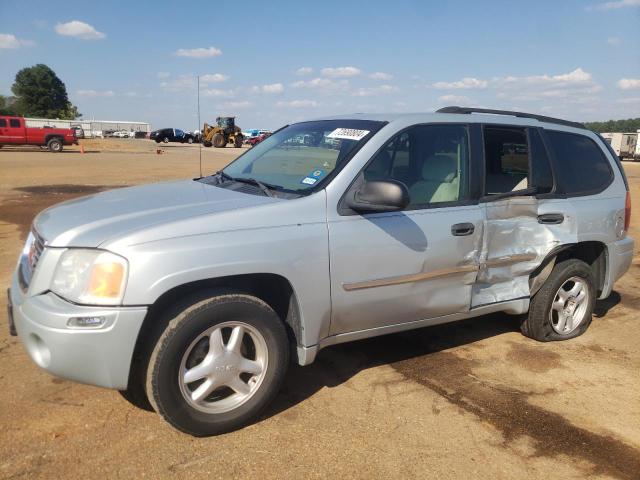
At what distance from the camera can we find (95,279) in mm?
2562

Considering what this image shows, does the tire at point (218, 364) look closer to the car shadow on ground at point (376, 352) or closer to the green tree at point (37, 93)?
the car shadow on ground at point (376, 352)

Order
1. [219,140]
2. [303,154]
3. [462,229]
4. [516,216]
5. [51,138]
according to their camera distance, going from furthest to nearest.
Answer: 1. [219,140]
2. [51,138]
3. [516,216]
4. [303,154]
5. [462,229]

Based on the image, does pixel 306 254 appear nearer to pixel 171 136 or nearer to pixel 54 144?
pixel 54 144

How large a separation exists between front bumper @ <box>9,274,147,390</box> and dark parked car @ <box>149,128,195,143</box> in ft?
200

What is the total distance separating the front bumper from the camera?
2533 mm

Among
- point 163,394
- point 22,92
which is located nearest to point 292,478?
point 163,394

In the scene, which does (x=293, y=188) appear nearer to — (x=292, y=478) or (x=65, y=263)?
(x=65, y=263)

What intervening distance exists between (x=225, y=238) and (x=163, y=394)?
0.85 meters

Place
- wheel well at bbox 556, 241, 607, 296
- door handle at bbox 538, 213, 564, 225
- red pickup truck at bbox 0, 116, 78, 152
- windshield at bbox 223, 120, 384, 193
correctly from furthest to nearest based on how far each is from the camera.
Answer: red pickup truck at bbox 0, 116, 78, 152, wheel well at bbox 556, 241, 607, 296, door handle at bbox 538, 213, 564, 225, windshield at bbox 223, 120, 384, 193

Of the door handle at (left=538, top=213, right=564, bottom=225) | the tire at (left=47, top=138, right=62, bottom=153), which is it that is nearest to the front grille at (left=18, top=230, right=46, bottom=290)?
the door handle at (left=538, top=213, right=564, bottom=225)

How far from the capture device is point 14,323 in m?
2.88

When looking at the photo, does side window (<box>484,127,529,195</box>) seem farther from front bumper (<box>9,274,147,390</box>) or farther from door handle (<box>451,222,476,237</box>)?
front bumper (<box>9,274,147,390</box>)

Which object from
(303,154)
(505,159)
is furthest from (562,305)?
(303,154)

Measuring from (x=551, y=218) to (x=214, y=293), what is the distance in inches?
108
